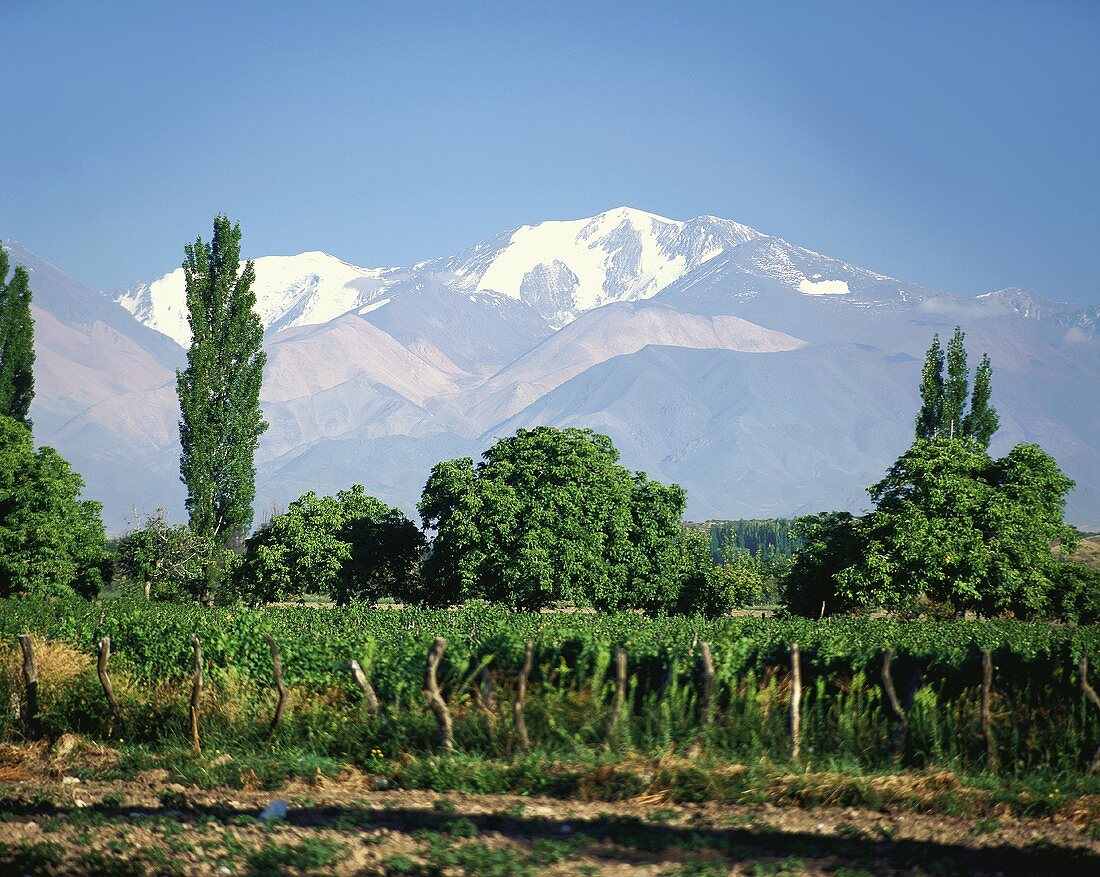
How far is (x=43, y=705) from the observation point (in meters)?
16.5

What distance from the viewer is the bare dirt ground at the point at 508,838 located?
376 inches

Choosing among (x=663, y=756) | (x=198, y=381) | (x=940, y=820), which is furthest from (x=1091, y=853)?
(x=198, y=381)

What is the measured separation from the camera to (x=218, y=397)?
52.4m

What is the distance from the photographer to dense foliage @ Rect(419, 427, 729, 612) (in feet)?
147

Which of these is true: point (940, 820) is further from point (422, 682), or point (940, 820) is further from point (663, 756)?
point (422, 682)

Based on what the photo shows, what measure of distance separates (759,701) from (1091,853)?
17.7 feet

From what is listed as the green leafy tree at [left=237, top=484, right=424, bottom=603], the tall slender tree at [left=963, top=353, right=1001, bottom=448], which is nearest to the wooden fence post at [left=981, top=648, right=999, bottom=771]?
the green leafy tree at [left=237, top=484, right=424, bottom=603]

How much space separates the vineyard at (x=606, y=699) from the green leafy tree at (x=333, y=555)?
30.7 meters

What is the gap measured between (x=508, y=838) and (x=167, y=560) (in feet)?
166

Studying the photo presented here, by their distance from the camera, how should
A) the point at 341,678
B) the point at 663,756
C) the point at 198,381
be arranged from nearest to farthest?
the point at 663,756 < the point at 341,678 < the point at 198,381

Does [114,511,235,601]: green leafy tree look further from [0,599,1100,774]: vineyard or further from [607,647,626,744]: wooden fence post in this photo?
[607,647,626,744]: wooden fence post

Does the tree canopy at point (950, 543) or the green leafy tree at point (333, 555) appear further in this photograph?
the green leafy tree at point (333, 555)

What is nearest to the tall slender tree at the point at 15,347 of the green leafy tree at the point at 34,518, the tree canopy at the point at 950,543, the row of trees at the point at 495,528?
the row of trees at the point at 495,528

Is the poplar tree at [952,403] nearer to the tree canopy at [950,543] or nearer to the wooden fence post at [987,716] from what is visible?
the tree canopy at [950,543]
